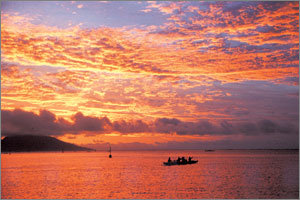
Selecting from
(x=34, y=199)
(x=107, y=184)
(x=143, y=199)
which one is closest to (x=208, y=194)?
(x=143, y=199)

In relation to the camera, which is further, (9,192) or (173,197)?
(9,192)

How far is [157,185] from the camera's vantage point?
199ft

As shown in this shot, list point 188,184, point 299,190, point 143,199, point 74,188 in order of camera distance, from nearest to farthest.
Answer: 1. point 143,199
2. point 299,190
3. point 74,188
4. point 188,184

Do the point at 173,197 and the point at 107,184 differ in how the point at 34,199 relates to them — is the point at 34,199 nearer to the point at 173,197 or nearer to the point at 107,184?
the point at 107,184

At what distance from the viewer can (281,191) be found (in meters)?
52.5

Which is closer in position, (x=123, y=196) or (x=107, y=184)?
(x=123, y=196)

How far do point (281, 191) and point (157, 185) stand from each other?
2156 centimetres

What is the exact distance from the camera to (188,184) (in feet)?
204

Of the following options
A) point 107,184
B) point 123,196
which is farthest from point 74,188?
point 123,196

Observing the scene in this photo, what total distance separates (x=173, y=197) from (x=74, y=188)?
64.9 ft

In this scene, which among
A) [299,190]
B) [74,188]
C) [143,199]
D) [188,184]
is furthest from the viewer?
[188,184]

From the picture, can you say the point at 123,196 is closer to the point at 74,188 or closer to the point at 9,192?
the point at 74,188

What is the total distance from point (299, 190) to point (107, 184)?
34.1m

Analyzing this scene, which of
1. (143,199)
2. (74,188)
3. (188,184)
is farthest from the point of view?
(188,184)
